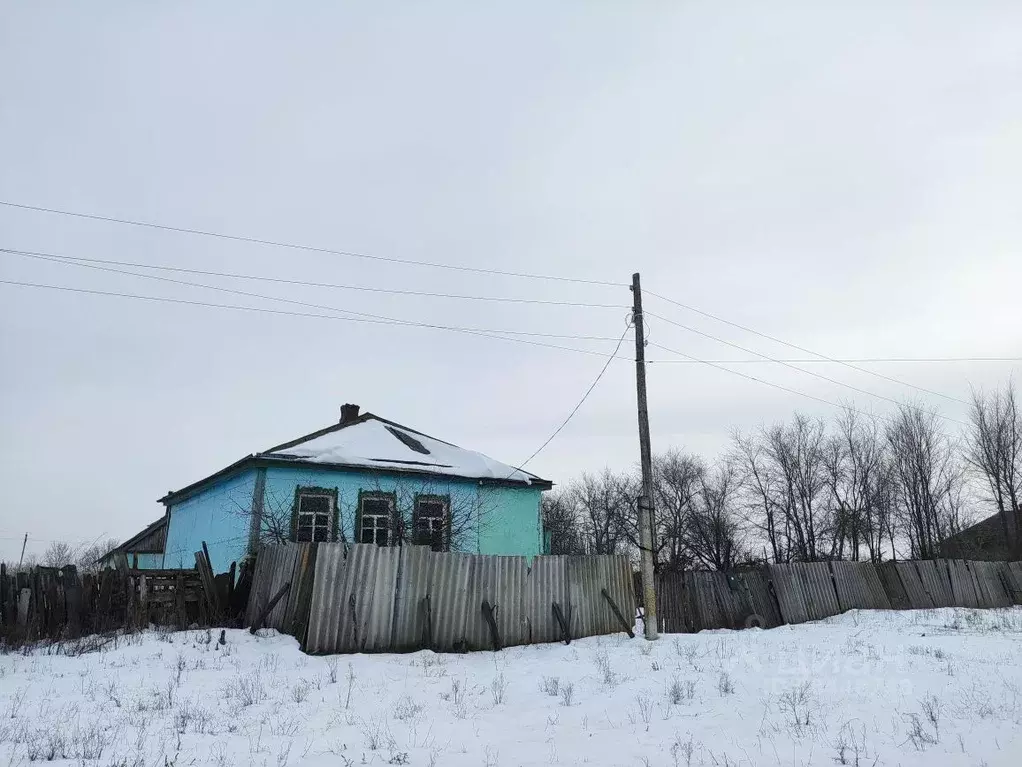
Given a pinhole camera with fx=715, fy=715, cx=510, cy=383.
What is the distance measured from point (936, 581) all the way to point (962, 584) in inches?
64.9

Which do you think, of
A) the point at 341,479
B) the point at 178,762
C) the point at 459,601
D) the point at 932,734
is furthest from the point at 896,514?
the point at 178,762

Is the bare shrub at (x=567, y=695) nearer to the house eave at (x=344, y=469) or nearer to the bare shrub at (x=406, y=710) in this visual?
the bare shrub at (x=406, y=710)

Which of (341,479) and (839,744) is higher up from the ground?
(341,479)

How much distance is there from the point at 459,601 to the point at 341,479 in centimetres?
886

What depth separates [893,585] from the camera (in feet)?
67.1

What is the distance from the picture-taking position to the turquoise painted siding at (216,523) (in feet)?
63.0

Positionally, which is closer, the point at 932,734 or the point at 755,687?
the point at 932,734

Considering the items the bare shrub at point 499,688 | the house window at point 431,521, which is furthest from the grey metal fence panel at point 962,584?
the bare shrub at point 499,688

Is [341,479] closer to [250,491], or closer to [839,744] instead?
[250,491]

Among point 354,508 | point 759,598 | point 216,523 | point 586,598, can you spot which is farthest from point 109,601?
point 759,598

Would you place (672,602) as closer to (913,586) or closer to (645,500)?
(645,500)

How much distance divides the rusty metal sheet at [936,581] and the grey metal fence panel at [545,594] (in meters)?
14.5

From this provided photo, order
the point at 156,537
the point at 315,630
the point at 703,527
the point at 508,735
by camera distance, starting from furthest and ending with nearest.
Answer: the point at 703,527
the point at 156,537
the point at 315,630
the point at 508,735

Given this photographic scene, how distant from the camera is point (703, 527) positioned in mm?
50969
